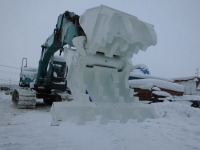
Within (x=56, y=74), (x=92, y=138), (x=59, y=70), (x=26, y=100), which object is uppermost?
(x=59, y=70)

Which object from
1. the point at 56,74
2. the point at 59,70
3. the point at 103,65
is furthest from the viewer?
the point at 59,70

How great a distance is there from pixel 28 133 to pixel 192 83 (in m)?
39.8

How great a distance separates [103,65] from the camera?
129 inches

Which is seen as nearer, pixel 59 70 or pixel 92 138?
pixel 92 138

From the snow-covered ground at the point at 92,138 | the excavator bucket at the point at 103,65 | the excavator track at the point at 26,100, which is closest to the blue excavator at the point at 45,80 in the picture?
the excavator track at the point at 26,100

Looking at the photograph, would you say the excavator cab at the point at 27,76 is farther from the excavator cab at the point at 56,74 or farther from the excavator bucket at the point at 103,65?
the excavator bucket at the point at 103,65

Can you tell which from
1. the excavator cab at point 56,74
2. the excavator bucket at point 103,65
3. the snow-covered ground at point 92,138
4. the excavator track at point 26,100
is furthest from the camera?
the excavator cab at point 56,74

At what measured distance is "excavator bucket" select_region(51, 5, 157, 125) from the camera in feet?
8.39

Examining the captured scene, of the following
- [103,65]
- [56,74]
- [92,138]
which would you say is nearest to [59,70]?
[56,74]

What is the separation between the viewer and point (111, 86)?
3.39 metres

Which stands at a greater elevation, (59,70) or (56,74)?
(59,70)

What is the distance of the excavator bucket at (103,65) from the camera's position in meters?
2.56

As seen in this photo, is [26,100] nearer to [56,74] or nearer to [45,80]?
[45,80]

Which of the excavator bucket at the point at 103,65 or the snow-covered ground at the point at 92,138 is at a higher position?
the excavator bucket at the point at 103,65
